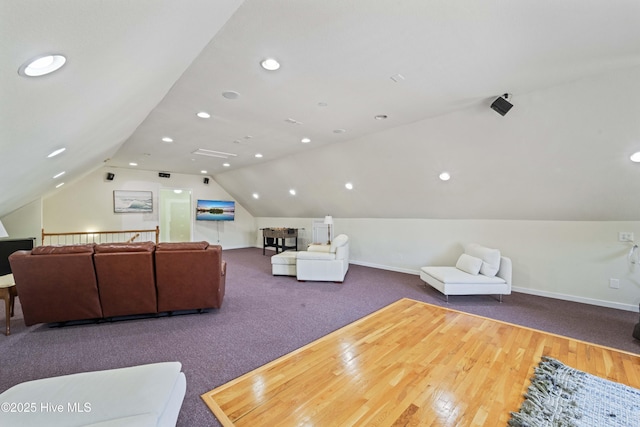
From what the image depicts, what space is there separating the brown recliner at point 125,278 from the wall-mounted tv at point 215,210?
582cm

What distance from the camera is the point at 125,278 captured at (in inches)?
129

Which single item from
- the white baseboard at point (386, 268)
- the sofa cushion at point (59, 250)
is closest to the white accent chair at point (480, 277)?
the white baseboard at point (386, 268)

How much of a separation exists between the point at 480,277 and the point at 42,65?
504 centimetres

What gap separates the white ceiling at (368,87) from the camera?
149 centimetres

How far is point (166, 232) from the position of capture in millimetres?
9055

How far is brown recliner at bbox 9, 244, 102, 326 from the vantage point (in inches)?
119

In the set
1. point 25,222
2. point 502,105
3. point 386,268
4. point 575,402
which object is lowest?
point 575,402

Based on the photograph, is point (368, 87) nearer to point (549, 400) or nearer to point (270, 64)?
point (270, 64)

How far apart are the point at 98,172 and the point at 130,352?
273 inches

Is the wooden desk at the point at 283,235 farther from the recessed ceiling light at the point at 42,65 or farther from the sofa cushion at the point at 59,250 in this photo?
the recessed ceiling light at the point at 42,65

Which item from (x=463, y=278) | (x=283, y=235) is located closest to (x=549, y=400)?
(x=463, y=278)

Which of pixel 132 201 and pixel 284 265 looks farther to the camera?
pixel 132 201

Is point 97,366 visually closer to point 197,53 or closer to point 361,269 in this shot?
point 197,53

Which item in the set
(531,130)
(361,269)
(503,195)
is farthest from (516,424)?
(361,269)
